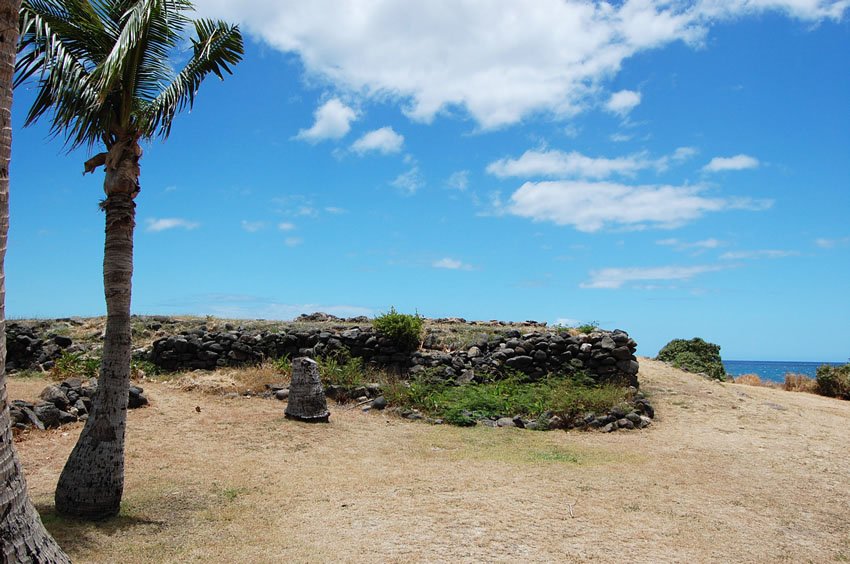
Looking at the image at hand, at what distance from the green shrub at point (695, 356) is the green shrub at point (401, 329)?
9.33 meters

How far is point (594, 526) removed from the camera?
6.52m

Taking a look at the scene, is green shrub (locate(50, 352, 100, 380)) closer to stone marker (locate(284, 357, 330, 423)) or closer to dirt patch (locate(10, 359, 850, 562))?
dirt patch (locate(10, 359, 850, 562))

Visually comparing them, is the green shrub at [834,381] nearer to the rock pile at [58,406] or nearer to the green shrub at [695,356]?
the green shrub at [695,356]

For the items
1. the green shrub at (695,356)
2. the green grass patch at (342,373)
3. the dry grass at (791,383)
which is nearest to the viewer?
the green grass patch at (342,373)

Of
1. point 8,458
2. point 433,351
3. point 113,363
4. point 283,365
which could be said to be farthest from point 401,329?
point 8,458

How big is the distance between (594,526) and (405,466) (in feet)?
10.7

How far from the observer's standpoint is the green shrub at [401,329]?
53.7 feet

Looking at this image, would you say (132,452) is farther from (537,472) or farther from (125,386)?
(537,472)

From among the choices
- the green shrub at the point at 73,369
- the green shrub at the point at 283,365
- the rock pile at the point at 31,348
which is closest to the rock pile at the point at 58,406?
the green shrub at the point at 73,369

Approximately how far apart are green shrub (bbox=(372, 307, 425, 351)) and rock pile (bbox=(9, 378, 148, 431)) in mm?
6355

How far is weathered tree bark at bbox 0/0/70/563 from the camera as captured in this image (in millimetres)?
3916

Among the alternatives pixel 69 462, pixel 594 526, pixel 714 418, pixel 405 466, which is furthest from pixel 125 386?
pixel 714 418

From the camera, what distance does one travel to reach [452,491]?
25.1 feet

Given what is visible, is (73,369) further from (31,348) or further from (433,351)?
Result: (433,351)
